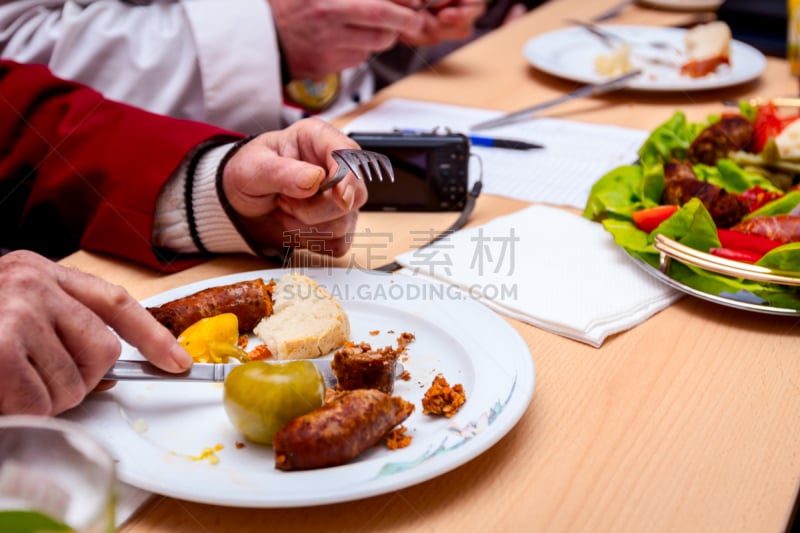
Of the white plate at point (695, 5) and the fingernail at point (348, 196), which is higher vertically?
the fingernail at point (348, 196)

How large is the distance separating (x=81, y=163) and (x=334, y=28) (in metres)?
0.66

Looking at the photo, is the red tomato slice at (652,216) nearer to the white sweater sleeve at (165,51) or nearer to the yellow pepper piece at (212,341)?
the yellow pepper piece at (212,341)

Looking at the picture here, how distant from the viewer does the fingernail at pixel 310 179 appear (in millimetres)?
940

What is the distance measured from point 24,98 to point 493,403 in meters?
0.90

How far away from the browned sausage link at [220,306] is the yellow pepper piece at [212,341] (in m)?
0.02

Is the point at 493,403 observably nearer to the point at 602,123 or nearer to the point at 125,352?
the point at 125,352

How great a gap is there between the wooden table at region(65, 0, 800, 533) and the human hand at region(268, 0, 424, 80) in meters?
0.70

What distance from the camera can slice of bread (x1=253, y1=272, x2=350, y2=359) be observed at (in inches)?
32.9

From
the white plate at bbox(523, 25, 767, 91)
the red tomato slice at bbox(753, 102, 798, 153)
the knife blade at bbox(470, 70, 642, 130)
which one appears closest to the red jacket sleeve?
the knife blade at bbox(470, 70, 642, 130)

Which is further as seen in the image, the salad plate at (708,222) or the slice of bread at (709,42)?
the slice of bread at (709,42)

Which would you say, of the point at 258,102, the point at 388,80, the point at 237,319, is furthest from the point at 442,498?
the point at 388,80

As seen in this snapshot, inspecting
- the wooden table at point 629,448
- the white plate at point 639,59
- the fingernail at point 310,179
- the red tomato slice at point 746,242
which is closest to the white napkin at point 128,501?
the wooden table at point 629,448

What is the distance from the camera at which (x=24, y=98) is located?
1.19 metres

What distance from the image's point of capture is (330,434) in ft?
2.09
